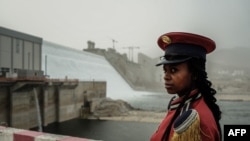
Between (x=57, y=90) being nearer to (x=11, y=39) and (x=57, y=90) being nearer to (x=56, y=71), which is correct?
(x=11, y=39)

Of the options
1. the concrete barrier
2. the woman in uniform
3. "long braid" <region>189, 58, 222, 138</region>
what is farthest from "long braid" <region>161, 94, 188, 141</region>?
the concrete barrier

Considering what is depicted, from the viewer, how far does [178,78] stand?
1.89 m

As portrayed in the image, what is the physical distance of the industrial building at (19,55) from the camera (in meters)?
29.7

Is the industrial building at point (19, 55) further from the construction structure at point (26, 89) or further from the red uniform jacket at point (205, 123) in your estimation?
the red uniform jacket at point (205, 123)

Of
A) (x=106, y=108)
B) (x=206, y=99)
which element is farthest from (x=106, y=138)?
(x=206, y=99)

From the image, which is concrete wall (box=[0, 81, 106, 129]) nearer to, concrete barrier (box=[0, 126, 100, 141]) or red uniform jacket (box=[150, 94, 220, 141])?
concrete barrier (box=[0, 126, 100, 141])

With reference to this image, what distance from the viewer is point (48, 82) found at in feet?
113

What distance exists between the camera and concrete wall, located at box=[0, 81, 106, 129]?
1108 inches

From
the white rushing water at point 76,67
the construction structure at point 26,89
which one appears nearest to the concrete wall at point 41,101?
the construction structure at point 26,89

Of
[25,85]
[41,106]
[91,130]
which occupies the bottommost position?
[91,130]

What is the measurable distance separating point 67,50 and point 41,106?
3094 cm

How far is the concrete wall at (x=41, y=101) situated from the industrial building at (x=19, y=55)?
2.00 metres

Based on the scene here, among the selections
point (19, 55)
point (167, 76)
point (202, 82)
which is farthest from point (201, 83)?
point (19, 55)

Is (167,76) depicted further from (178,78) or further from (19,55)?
(19,55)
